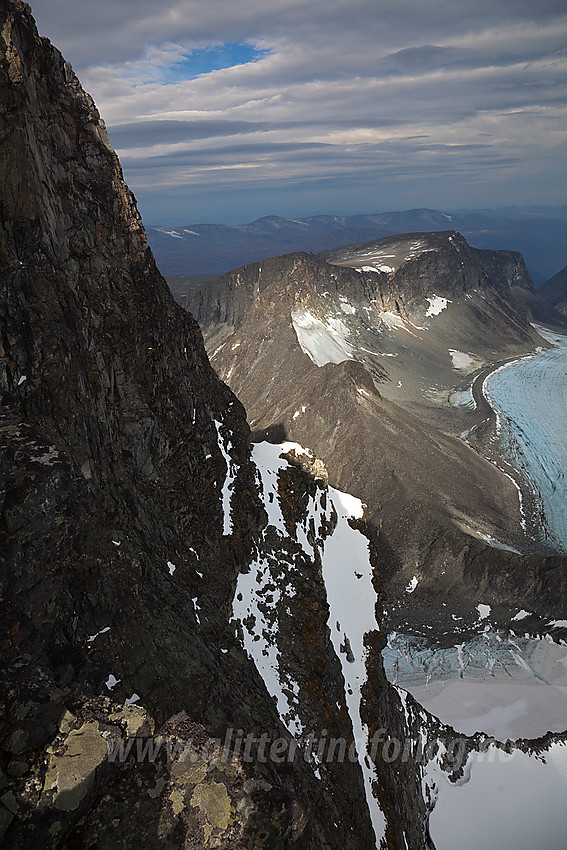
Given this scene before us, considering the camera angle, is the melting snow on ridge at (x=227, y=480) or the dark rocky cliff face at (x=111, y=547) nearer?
the dark rocky cliff face at (x=111, y=547)

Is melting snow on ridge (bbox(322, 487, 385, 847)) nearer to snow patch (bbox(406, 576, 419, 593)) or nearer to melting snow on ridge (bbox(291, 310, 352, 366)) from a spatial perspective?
snow patch (bbox(406, 576, 419, 593))

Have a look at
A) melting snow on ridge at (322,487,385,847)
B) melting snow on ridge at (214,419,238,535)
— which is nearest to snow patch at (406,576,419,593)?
melting snow on ridge at (322,487,385,847)

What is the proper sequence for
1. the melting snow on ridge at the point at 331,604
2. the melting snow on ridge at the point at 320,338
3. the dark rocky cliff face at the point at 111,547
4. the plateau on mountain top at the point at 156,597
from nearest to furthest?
the dark rocky cliff face at the point at 111,547
the plateau on mountain top at the point at 156,597
the melting snow on ridge at the point at 331,604
the melting snow on ridge at the point at 320,338

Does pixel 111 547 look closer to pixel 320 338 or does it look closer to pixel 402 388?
pixel 320 338

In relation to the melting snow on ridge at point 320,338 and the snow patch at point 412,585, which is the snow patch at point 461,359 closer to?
the melting snow on ridge at point 320,338

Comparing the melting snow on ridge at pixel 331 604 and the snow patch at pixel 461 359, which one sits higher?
the melting snow on ridge at pixel 331 604

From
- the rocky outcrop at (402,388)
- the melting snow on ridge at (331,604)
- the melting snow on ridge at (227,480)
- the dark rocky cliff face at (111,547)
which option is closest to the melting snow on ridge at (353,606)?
the melting snow on ridge at (331,604)

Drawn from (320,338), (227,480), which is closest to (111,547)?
(227,480)
